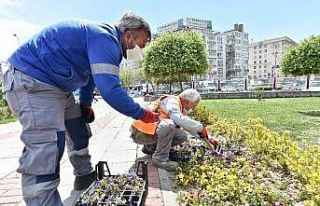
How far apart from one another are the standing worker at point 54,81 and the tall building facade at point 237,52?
106 metres

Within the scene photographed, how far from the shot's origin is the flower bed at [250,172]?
2.71 meters

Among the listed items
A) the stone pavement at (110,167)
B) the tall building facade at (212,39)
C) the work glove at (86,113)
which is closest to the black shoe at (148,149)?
the stone pavement at (110,167)

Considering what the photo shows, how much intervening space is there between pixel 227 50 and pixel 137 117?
114567 millimetres

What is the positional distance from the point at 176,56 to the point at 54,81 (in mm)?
13678

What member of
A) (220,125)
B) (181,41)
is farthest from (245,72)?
(220,125)

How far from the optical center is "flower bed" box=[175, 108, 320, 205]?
2713 millimetres

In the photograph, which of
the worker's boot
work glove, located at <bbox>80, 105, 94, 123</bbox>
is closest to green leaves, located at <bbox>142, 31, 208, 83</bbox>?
the worker's boot

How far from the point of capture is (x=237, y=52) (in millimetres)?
117750

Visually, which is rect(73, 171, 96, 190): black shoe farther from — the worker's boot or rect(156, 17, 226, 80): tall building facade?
rect(156, 17, 226, 80): tall building facade

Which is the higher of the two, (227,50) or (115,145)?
(227,50)

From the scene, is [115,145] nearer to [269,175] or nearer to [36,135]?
[269,175]

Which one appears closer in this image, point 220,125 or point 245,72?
point 220,125

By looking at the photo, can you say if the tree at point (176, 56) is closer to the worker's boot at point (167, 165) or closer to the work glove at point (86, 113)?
the worker's boot at point (167, 165)

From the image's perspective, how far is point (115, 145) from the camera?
5.49m
